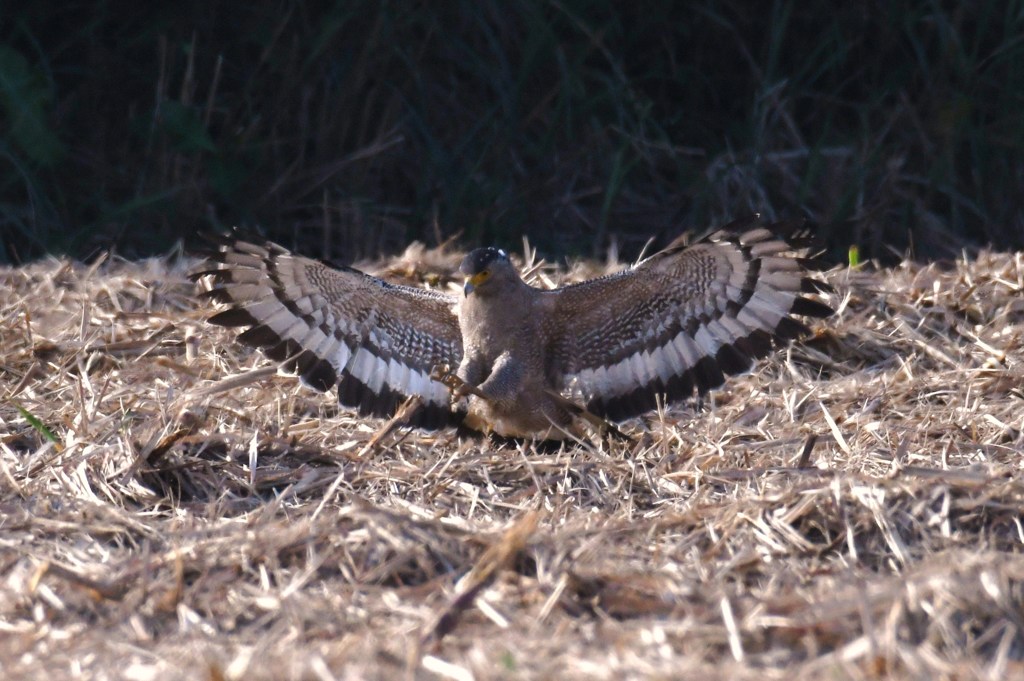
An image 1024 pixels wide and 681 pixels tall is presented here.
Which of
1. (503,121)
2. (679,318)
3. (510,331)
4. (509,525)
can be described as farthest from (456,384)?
(503,121)

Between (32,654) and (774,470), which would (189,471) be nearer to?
(32,654)

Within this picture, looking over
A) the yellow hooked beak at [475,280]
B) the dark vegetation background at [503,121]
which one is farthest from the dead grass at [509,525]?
the dark vegetation background at [503,121]

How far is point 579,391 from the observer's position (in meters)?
4.49

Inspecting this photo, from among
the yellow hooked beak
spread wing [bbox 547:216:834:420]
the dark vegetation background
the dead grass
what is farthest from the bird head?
the dark vegetation background

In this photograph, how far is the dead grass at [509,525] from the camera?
2744mm

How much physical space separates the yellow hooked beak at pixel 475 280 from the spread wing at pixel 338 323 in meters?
0.19

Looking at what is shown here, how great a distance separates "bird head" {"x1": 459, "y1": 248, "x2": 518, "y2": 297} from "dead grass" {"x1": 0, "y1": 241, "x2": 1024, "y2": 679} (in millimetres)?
467

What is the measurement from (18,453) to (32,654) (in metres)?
1.31

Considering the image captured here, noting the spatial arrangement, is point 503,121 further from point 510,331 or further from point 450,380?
point 450,380

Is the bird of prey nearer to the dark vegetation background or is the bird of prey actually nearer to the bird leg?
the bird leg

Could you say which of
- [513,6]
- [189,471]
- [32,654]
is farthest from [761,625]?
[513,6]

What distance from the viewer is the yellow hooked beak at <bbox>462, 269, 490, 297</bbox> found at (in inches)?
168

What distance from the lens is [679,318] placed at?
4.37 m

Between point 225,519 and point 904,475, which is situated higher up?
point 904,475
